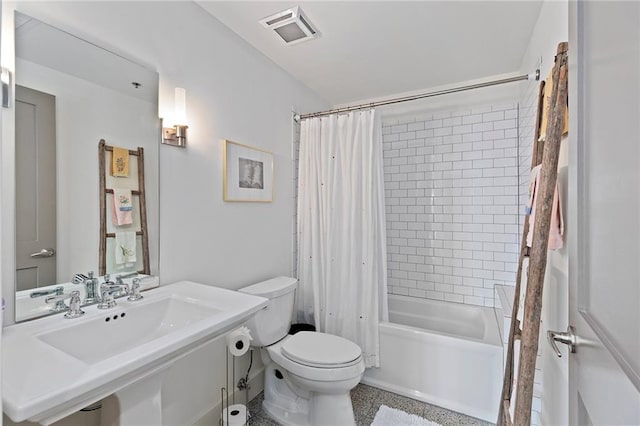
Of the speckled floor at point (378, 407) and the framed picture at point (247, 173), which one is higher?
the framed picture at point (247, 173)

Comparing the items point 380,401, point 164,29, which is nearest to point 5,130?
point 164,29

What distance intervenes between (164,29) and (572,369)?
208 centimetres

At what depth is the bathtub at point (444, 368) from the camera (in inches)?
76.9

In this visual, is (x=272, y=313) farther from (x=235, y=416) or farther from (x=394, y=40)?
(x=394, y=40)

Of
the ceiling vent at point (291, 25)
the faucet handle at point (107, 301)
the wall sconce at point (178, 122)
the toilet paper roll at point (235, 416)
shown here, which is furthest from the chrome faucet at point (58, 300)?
the ceiling vent at point (291, 25)

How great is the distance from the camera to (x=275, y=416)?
1.94m

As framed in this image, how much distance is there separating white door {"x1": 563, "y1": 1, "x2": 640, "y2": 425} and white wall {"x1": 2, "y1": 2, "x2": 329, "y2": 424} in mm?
1622

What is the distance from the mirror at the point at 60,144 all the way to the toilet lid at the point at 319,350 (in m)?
0.97

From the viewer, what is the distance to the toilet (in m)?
1.73

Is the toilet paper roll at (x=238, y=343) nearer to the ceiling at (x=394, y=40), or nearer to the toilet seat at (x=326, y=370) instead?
the toilet seat at (x=326, y=370)

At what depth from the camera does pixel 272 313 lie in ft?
6.44

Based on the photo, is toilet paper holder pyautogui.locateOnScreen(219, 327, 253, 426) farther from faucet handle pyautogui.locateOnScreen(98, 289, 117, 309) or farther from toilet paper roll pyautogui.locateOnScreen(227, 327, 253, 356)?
→ faucet handle pyautogui.locateOnScreen(98, 289, 117, 309)

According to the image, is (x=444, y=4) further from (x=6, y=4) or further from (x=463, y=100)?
(x=6, y=4)

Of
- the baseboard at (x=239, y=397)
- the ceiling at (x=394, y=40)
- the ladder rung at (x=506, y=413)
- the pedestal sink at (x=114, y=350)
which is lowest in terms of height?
the baseboard at (x=239, y=397)
